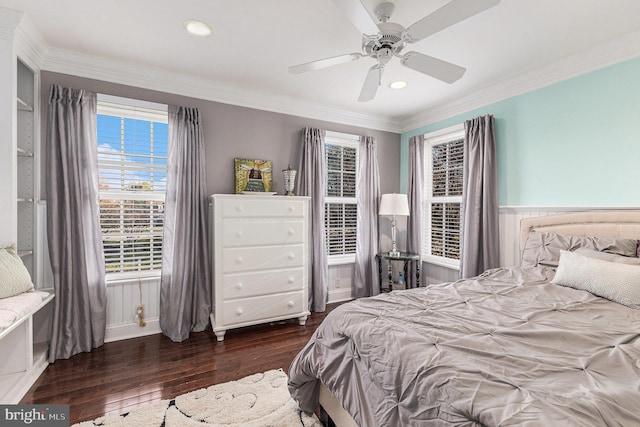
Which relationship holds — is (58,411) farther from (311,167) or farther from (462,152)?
(462,152)

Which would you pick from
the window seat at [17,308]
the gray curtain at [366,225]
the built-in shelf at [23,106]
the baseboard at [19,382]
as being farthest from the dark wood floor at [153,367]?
the built-in shelf at [23,106]

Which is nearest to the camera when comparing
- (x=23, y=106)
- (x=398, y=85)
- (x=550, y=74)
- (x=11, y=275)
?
(x=11, y=275)

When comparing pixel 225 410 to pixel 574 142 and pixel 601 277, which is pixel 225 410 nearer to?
pixel 601 277

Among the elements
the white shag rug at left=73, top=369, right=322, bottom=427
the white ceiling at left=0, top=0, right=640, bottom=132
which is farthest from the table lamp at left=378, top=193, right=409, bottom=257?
the white shag rug at left=73, top=369, right=322, bottom=427

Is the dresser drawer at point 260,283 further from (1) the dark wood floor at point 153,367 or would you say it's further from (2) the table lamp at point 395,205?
(2) the table lamp at point 395,205

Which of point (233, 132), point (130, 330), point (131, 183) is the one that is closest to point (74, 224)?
point (131, 183)

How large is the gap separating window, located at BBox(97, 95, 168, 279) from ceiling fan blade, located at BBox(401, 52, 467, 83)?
231 centimetres

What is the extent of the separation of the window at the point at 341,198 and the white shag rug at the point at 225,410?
6.66ft

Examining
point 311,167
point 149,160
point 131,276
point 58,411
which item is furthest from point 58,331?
point 311,167

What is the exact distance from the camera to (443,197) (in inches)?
147

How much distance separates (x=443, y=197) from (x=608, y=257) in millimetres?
1921

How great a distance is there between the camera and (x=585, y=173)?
7.95ft

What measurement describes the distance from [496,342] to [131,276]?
10.0ft

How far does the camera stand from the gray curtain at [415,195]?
3873mm
